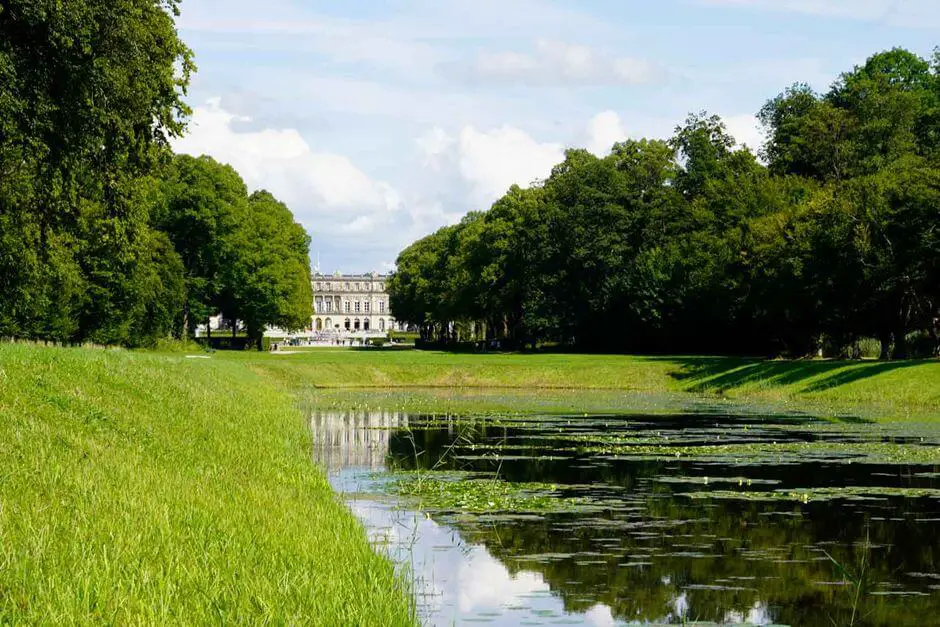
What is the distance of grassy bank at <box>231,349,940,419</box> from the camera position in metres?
47.6

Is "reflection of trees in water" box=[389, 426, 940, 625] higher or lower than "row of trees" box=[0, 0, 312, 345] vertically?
lower

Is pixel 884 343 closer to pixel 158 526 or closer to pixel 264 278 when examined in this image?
pixel 264 278

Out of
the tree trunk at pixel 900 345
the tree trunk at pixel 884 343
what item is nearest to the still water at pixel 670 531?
the tree trunk at pixel 900 345

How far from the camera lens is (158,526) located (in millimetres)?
11641

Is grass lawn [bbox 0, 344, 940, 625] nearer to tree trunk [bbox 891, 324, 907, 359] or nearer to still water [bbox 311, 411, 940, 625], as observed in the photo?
still water [bbox 311, 411, 940, 625]

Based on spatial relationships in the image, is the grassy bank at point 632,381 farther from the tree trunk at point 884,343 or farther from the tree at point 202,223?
the tree at point 202,223

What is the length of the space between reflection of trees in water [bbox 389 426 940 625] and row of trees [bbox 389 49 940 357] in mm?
37756

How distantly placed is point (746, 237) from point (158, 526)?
65.5 meters

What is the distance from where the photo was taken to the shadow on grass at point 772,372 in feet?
170

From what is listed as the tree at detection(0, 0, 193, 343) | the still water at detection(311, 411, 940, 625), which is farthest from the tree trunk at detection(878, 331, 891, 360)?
the tree at detection(0, 0, 193, 343)

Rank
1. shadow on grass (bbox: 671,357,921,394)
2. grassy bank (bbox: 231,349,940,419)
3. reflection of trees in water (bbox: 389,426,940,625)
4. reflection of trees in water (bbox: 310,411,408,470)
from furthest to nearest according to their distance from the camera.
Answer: shadow on grass (bbox: 671,357,921,394) → grassy bank (bbox: 231,349,940,419) → reflection of trees in water (bbox: 310,411,408,470) → reflection of trees in water (bbox: 389,426,940,625)

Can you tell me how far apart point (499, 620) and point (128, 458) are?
21.8 feet

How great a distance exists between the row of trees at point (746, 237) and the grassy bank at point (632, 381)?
4.62 m

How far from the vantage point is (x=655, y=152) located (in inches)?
3735
